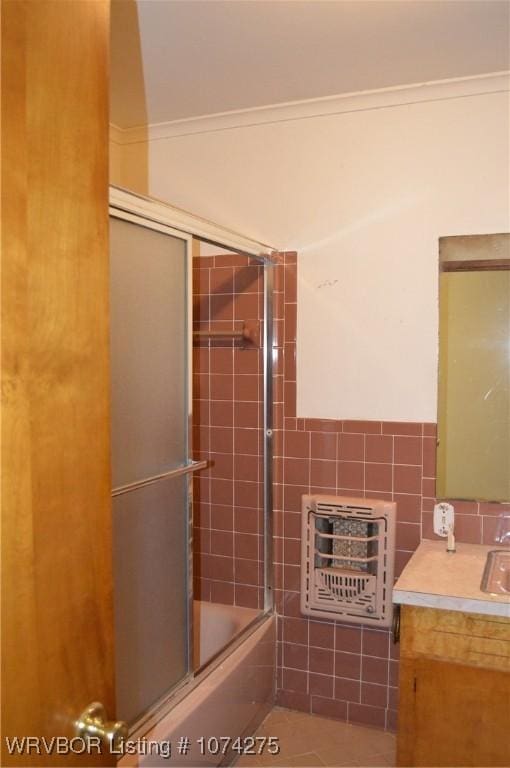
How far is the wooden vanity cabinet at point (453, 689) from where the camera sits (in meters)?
1.80

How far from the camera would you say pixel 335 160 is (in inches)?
Result: 97.7

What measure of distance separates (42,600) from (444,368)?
1882 mm

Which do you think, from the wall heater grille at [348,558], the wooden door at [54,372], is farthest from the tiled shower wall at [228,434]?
the wooden door at [54,372]

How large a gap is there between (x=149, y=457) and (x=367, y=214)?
132cm

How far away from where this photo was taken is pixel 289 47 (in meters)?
2.02

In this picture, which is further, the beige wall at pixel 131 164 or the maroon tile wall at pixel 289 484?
the beige wall at pixel 131 164

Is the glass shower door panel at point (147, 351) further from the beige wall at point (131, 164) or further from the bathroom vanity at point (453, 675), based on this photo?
the beige wall at point (131, 164)

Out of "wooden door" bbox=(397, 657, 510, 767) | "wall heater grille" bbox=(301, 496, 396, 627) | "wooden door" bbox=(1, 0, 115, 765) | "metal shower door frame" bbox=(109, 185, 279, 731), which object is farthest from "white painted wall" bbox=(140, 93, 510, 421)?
"wooden door" bbox=(1, 0, 115, 765)

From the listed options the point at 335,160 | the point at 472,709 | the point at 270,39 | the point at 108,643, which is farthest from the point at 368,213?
the point at 108,643

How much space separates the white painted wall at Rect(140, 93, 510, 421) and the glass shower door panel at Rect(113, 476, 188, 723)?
93 centimetres

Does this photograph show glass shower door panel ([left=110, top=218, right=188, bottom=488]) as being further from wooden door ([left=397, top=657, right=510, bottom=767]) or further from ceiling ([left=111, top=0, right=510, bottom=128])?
wooden door ([left=397, top=657, right=510, bottom=767])

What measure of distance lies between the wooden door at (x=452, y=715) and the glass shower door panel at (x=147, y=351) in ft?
3.14

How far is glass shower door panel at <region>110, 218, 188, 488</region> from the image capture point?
5.16 ft

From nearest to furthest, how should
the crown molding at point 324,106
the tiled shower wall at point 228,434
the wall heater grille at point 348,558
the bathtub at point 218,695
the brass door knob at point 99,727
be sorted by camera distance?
the brass door knob at point 99,727, the bathtub at point 218,695, the crown molding at point 324,106, the wall heater grille at point 348,558, the tiled shower wall at point 228,434
